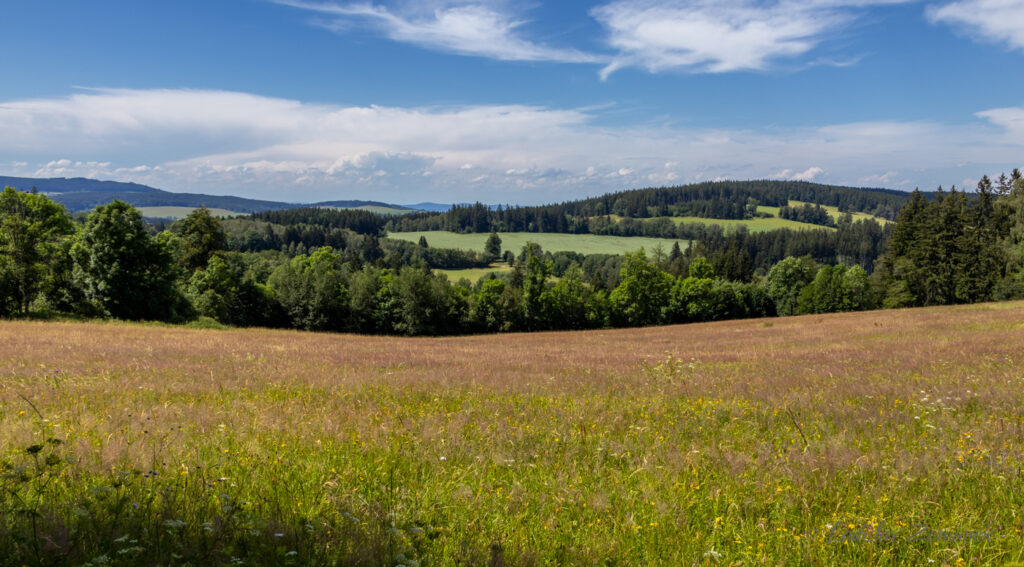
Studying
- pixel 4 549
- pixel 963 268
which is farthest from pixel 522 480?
pixel 963 268

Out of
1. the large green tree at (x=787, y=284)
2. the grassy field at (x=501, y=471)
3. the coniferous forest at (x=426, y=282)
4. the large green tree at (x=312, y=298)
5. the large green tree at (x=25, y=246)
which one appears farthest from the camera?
the large green tree at (x=787, y=284)

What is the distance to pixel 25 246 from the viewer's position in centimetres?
3556

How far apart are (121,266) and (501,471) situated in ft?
157

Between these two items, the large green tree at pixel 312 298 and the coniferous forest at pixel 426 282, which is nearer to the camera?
the coniferous forest at pixel 426 282

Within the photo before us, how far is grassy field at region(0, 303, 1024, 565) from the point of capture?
3656 millimetres

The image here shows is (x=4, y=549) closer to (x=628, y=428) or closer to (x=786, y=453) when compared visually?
(x=628, y=428)

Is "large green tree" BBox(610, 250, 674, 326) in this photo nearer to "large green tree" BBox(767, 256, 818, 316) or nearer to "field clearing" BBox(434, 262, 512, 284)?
"large green tree" BBox(767, 256, 818, 316)

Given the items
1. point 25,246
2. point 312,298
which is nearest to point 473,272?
point 312,298

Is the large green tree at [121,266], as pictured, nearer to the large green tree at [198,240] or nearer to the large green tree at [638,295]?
the large green tree at [198,240]

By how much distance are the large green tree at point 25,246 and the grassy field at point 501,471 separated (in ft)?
117

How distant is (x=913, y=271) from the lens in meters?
63.4

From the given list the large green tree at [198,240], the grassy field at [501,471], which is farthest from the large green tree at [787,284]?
the large green tree at [198,240]

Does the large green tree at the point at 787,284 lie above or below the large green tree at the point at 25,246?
below

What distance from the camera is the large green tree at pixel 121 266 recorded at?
39.7m
